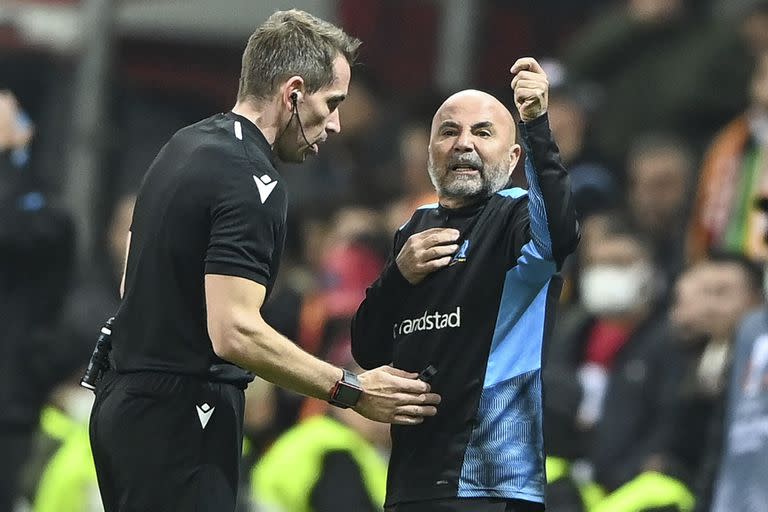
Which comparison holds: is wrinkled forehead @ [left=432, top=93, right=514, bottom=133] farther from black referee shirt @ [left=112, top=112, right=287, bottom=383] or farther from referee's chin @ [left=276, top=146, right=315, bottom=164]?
black referee shirt @ [left=112, top=112, right=287, bottom=383]

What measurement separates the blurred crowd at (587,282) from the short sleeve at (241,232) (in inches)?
58.0

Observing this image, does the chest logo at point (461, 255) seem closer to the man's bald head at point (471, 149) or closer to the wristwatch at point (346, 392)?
the man's bald head at point (471, 149)

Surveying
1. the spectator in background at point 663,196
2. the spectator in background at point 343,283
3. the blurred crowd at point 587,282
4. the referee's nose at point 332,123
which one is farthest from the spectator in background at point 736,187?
the referee's nose at point 332,123

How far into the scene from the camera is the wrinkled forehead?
17.2ft

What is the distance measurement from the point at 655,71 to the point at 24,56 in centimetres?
391

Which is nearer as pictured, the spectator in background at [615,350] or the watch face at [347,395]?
the watch face at [347,395]

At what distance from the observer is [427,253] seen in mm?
5188

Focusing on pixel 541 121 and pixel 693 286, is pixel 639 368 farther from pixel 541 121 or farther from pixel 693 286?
pixel 541 121

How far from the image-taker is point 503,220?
5.17 meters

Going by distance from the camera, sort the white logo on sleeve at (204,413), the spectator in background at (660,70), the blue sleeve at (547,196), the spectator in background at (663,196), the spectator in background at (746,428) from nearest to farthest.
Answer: the blue sleeve at (547,196) → the white logo on sleeve at (204,413) → the spectator in background at (746,428) → the spectator in background at (663,196) → the spectator in background at (660,70)

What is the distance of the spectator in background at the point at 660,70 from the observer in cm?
984

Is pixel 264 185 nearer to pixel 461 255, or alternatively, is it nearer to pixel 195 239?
pixel 195 239

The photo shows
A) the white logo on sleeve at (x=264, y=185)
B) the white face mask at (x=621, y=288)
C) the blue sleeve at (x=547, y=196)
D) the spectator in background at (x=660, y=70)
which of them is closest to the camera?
the blue sleeve at (x=547, y=196)

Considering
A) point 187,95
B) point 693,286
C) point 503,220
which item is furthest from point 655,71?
point 503,220
